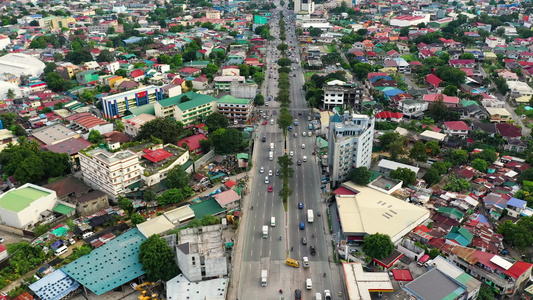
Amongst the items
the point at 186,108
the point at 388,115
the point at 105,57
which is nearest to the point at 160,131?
the point at 186,108

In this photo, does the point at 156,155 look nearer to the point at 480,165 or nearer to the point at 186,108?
the point at 186,108

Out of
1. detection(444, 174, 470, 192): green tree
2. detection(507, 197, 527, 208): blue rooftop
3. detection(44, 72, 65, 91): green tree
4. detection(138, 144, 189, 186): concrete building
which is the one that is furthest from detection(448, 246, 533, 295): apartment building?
detection(44, 72, 65, 91): green tree

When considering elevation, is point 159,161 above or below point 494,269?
above

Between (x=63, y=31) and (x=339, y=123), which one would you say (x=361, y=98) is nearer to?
(x=339, y=123)

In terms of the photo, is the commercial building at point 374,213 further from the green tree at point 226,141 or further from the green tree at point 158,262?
the green tree at point 226,141

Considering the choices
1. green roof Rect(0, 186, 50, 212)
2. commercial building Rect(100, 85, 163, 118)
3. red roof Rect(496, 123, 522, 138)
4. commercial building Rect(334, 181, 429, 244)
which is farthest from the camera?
commercial building Rect(100, 85, 163, 118)

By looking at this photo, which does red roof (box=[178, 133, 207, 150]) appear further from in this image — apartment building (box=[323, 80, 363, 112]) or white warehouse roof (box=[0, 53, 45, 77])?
white warehouse roof (box=[0, 53, 45, 77])
